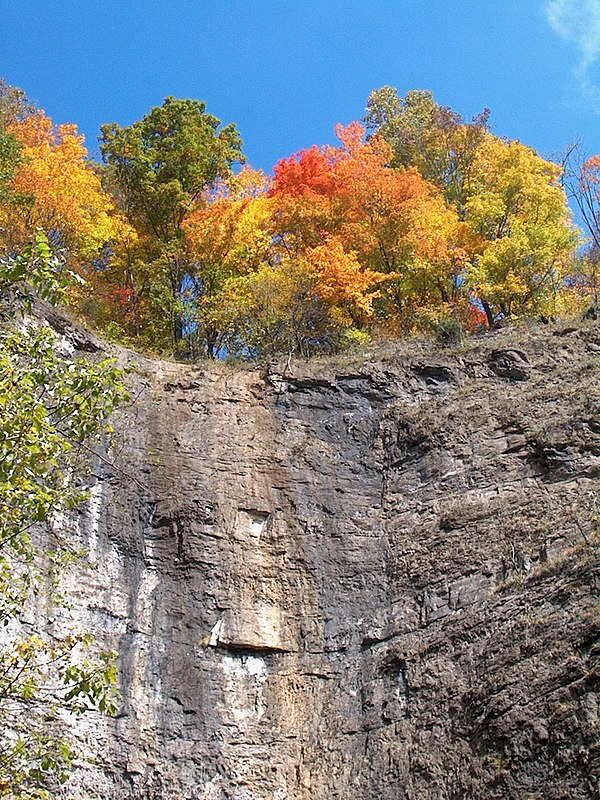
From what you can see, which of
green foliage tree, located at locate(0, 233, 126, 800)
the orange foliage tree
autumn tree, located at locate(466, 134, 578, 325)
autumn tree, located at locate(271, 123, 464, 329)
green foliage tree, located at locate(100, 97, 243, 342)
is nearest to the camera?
green foliage tree, located at locate(0, 233, 126, 800)

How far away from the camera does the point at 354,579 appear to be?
16125mm

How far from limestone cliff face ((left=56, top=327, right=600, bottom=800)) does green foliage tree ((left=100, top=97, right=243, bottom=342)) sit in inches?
319

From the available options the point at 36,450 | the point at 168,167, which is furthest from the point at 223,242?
the point at 36,450

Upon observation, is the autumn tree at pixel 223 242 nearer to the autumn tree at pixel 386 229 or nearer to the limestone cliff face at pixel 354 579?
the autumn tree at pixel 386 229

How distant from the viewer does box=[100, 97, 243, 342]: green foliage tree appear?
26.6 meters

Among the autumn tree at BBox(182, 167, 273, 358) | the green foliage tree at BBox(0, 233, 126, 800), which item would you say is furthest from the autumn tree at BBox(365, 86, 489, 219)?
the green foliage tree at BBox(0, 233, 126, 800)

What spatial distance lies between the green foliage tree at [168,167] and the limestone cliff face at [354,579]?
26.6ft

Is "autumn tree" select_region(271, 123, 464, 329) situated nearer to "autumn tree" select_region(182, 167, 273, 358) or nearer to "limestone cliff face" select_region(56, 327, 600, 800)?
"autumn tree" select_region(182, 167, 273, 358)

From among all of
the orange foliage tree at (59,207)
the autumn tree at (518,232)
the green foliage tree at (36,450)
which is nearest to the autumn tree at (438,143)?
the autumn tree at (518,232)

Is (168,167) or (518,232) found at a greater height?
(168,167)

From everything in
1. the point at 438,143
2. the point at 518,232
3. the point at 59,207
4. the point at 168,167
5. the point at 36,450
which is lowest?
the point at 36,450

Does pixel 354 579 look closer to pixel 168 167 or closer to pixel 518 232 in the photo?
pixel 518 232

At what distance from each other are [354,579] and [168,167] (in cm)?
1603

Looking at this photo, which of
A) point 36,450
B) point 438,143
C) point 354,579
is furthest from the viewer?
point 438,143
